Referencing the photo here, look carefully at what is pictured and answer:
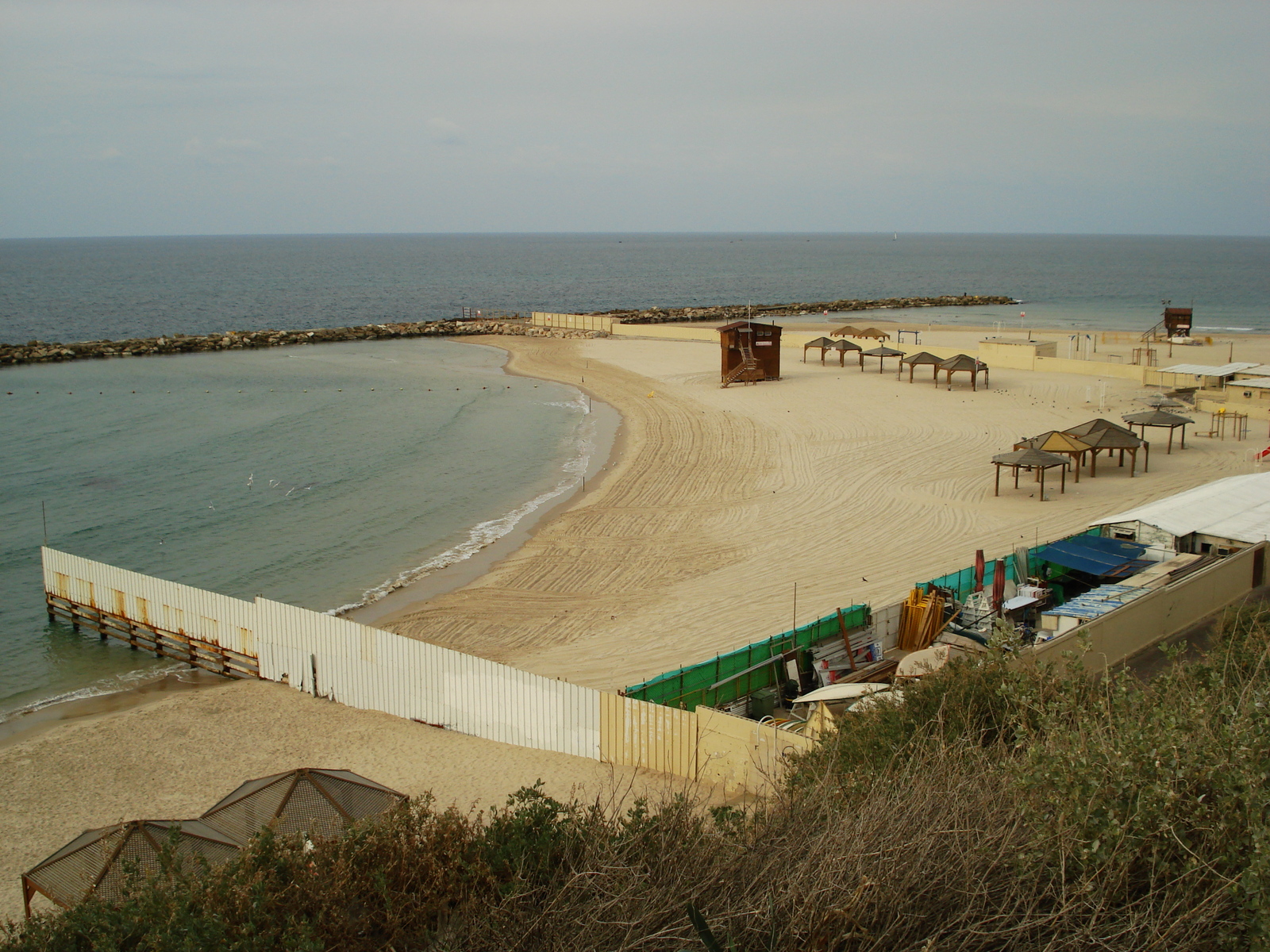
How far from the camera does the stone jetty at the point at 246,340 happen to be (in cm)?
5744

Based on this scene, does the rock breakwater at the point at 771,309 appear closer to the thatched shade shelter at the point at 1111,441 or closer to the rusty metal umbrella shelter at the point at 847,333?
the rusty metal umbrella shelter at the point at 847,333

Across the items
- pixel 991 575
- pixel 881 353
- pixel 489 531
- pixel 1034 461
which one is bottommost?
pixel 489 531

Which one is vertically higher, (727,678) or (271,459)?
(271,459)

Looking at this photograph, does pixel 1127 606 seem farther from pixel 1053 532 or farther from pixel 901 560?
pixel 1053 532

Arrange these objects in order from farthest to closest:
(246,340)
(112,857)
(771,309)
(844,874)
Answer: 1. (771,309)
2. (246,340)
3. (112,857)
4. (844,874)

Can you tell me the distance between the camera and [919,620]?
1465 centimetres

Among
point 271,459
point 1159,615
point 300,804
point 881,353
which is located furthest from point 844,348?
point 300,804

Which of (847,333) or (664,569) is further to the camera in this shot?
(847,333)

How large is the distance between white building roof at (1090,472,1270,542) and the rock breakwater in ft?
157

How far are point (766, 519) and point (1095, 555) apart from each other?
793 centimetres

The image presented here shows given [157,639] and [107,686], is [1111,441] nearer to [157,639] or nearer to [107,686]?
[157,639]

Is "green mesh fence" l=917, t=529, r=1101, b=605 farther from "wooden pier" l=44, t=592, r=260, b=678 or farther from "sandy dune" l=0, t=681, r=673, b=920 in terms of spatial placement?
"wooden pier" l=44, t=592, r=260, b=678

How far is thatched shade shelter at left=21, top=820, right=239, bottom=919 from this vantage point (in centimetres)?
814

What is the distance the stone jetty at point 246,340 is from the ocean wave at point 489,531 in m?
33.0
